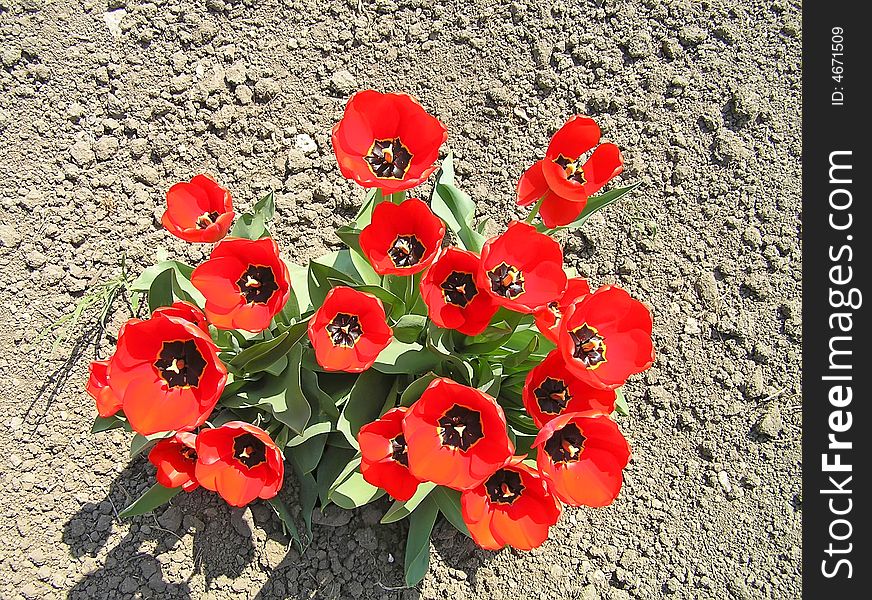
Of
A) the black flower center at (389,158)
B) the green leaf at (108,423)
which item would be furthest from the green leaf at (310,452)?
the black flower center at (389,158)

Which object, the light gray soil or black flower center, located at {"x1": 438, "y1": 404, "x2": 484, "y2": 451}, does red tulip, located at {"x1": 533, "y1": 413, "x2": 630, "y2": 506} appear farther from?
the light gray soil

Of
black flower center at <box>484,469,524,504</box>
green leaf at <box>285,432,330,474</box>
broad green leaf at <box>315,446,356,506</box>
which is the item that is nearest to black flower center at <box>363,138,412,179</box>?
black flower center at <box>484,469,524,504</box>

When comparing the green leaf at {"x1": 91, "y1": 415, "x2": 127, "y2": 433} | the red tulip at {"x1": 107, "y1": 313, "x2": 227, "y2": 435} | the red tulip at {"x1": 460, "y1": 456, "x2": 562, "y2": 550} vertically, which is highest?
the red tulip at {"x1": 107, "y1": 313, "x2": 227, "y2": 435}

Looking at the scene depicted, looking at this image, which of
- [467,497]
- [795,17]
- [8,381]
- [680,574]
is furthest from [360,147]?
[795,17]

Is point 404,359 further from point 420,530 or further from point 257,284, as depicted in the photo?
point 420,530

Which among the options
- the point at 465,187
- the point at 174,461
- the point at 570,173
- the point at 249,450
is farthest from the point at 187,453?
the point at 465,187
